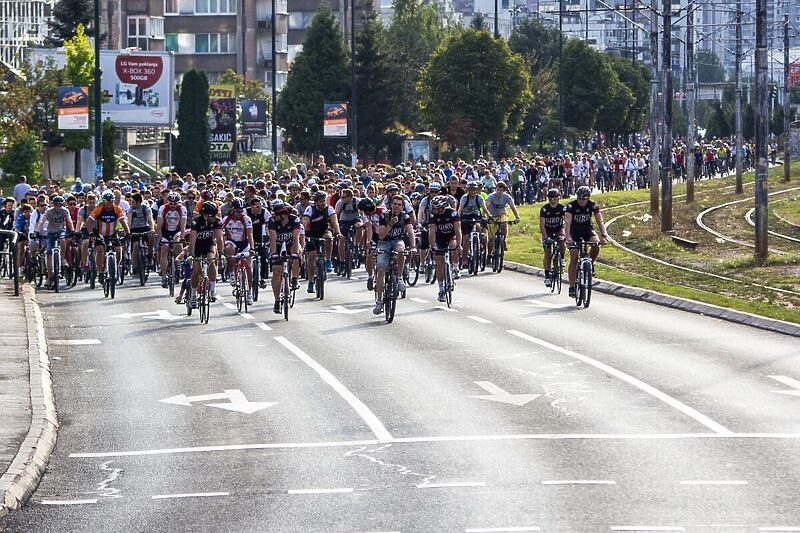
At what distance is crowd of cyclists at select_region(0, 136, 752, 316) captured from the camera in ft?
85.5

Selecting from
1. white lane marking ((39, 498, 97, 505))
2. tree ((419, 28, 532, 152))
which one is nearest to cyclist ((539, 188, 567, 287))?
white lane marking ((39, 498, 97, 505))

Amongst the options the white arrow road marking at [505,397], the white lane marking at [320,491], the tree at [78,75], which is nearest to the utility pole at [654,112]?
the tree at [78,75]

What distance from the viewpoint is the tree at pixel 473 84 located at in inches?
3250

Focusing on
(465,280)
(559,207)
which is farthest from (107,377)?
(465,280)

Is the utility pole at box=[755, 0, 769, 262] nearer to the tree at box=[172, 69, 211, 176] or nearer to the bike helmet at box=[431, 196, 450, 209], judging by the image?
the bike helmet at box=[431, 196, 450, 209]

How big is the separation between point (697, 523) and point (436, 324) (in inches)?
558

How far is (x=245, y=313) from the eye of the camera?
27.6 metres

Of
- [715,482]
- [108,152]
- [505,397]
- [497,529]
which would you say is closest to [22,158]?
[108,152]

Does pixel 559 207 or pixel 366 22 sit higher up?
pixel 366 22

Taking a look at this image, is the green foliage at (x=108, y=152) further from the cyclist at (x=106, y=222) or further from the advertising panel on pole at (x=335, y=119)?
the cyclist at (x=106, y=222)

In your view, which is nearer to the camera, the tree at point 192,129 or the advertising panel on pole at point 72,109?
the advertising panel on pole at point 72,109

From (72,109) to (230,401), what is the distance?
43.4 m

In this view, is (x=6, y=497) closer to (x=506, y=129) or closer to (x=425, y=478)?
(x=425, y=478)

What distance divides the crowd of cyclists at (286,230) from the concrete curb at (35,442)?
4823 millimetres
